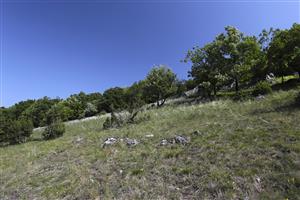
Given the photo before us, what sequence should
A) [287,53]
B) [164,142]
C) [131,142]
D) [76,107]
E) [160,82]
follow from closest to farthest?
[164,142] → [131,142] → [287,53] → [160,82] → [76,107]

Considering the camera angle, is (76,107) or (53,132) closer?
(53,132)

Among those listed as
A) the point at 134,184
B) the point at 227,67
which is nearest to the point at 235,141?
the point at 134,184

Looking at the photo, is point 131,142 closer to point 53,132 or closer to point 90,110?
point 53,132

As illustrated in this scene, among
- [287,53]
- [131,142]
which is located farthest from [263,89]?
[131,142]

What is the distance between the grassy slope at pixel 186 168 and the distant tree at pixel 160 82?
22.8 metres

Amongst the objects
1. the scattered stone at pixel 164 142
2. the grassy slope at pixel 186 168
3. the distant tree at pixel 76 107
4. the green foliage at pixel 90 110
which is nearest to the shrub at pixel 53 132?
the grassy slope at pixel 186 168

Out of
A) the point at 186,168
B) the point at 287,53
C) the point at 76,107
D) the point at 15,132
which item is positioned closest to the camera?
the point at 186,168

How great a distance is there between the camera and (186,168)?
8.96 meters

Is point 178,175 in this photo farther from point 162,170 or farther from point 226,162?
point 226,162

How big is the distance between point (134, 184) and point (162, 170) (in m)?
1.25

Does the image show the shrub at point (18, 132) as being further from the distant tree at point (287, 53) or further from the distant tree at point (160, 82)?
the distant tree at point (287, 53)

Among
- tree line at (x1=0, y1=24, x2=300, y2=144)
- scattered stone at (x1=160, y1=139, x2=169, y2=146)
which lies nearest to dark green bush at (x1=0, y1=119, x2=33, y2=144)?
tree line at (x1=0, y1=24, x2=300, y2=144)

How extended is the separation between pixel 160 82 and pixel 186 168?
1116 inches

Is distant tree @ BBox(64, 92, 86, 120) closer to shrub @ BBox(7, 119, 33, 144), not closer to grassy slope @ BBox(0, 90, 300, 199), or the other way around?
shrub @ BBox(7, 119, 33, 144)
